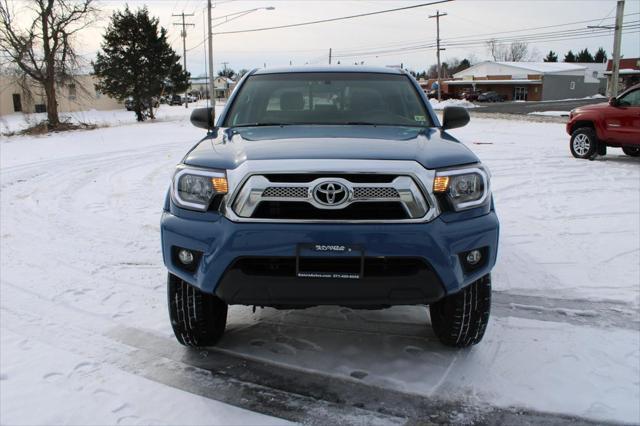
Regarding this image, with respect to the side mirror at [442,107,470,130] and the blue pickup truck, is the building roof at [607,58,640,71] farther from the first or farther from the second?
the blue pickup truck

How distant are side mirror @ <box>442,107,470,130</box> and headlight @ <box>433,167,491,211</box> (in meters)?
1.10

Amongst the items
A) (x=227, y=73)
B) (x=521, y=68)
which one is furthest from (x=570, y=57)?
(x=227, y=73)

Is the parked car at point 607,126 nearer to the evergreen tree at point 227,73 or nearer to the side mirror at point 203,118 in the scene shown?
the side mirror at point 203,118

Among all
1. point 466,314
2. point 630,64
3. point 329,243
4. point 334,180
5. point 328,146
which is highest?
point 630,64

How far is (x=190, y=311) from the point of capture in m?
3.35

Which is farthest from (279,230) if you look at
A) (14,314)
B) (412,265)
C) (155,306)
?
(14,314)

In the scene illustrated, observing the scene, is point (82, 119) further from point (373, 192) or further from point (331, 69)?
point (373, 192)

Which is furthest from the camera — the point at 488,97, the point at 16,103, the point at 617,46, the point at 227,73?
the point at 227,73

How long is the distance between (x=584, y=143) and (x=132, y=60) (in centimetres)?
3244

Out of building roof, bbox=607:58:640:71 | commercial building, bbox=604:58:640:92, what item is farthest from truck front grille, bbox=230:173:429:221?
building roof, bbox=607:58:640:71

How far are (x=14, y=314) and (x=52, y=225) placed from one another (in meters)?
3.05

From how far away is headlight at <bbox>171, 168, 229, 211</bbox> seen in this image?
118 inches

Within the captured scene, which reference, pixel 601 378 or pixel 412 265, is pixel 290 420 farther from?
pixel 601 378

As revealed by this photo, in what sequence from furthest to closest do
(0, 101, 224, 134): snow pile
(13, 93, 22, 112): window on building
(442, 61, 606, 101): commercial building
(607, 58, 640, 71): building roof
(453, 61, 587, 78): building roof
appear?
(453, 61, 587, 78): building roof → (442, 61, 606, 101): commercial building → (607, 58, 640, 71): building roof → (13, 93, 22, 112): window on building → (0, 101, 224, 134): snow pile
